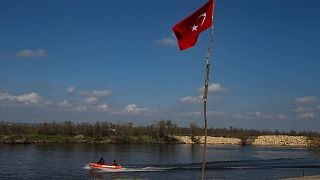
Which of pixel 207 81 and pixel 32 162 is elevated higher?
pixel 207 81

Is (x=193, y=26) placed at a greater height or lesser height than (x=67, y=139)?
greater

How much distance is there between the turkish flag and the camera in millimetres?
18125

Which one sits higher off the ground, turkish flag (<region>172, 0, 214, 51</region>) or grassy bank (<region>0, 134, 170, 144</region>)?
turkish flag (<region>172, 0, 214, 51</region>)

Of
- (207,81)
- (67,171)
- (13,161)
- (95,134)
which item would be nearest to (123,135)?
(95,134)

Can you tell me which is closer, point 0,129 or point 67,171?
point 67,171

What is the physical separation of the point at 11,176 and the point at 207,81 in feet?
187

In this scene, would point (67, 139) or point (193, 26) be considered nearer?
point (193, 26)

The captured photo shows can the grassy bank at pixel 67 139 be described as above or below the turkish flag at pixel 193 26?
below

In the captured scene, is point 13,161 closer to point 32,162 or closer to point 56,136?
point 32,162

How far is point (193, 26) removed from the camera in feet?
60.6

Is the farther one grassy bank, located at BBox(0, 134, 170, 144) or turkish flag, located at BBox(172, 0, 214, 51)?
grassy bank, located at BBox(0, 134, 170, 144)

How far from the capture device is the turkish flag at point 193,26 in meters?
18.1

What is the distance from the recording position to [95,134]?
19262 centimetres

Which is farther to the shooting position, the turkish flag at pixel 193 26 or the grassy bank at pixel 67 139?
the grassy bank at pixel 67 139
